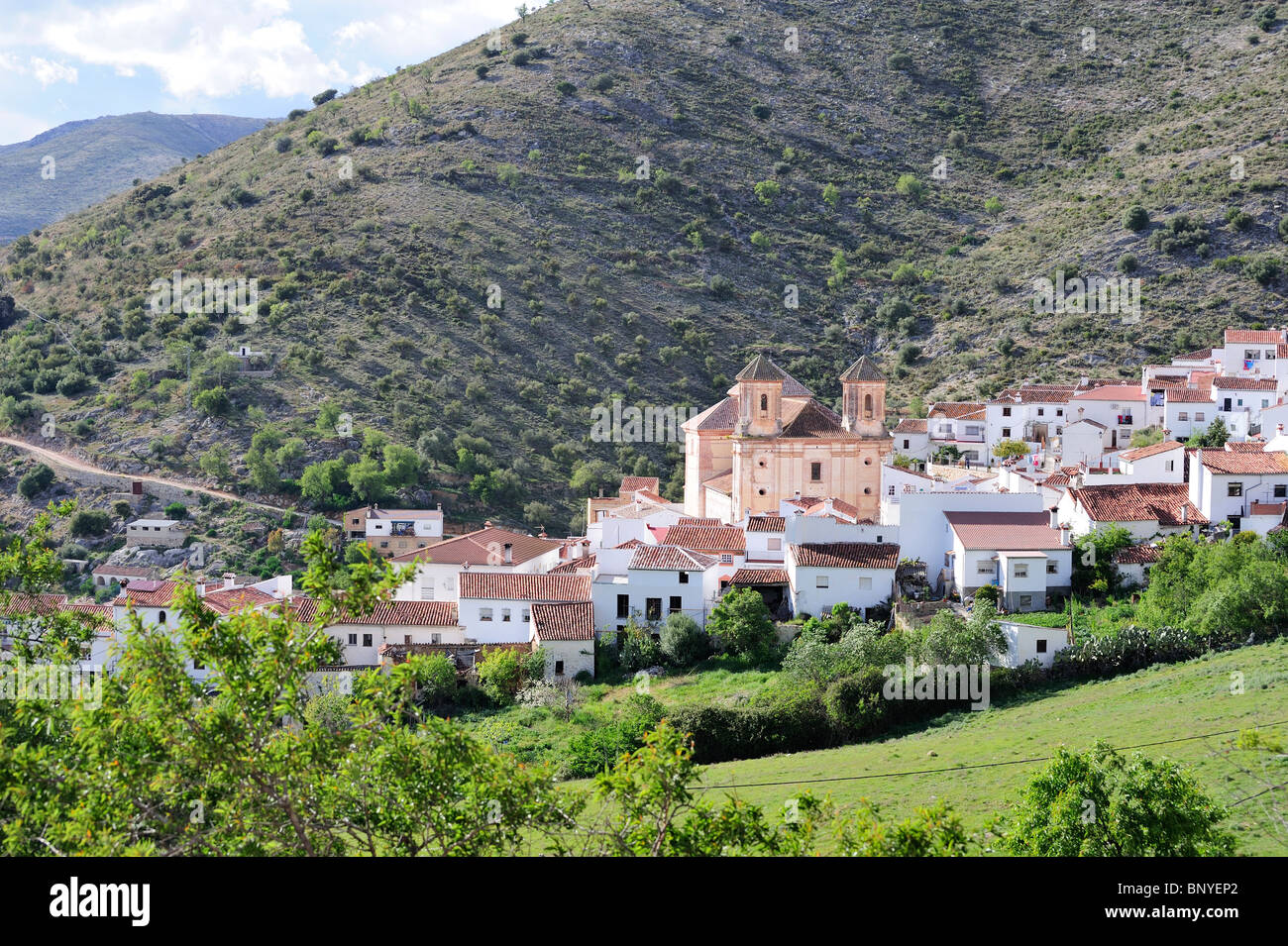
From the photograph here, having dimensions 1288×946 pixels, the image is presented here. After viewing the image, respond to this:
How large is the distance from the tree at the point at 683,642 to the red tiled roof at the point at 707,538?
3.19 meters

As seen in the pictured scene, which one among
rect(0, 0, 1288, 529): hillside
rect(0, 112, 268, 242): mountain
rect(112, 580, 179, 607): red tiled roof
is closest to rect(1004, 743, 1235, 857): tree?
rect(112, 580, 179, 607): red tiled roof

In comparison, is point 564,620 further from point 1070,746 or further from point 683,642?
point 1070,746

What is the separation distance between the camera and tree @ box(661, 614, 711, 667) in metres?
29.0

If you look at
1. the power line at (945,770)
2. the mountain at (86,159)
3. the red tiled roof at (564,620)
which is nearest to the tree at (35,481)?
the red tiled roof at (564,620)

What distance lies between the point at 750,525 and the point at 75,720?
24880 millimetres

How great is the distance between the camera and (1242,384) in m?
45.5

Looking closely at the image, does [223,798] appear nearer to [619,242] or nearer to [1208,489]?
[1208,489]

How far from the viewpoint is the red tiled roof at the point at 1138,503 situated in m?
30.6

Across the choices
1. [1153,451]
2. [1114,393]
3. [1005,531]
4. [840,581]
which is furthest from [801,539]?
[1114,393]

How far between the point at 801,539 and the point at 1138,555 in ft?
23.9

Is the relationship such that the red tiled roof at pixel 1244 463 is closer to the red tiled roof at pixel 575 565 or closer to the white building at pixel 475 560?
the red tiled roof at pixel 575 565

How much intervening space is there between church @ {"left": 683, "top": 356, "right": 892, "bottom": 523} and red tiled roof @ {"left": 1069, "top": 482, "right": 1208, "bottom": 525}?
6.80m

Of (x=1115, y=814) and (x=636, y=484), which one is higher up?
(x=636, y=484)

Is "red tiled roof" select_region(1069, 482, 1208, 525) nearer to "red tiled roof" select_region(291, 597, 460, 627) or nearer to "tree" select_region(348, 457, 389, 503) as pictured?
"red tiled roof" select_region(291, 597, 460, 627)
